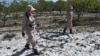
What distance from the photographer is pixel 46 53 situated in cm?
1072

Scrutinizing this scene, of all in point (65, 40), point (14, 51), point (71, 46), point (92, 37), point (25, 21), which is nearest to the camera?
point (25, 21)

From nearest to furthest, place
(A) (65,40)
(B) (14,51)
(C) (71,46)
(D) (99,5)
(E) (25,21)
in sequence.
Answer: (E) (25,21) < (B) (14,51) < (C) (71,46) < (A) (65,40) < (D) (99,5)

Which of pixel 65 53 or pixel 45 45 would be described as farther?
pixel 45 45

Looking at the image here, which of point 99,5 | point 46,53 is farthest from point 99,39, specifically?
point 99,5

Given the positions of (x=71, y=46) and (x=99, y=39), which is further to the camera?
(x=99, y=39)

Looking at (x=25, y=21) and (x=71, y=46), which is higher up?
(x=25, y=21)

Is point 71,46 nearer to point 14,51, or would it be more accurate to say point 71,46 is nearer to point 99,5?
point 14,51

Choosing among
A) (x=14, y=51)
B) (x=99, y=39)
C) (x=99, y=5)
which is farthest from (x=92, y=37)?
(x=99, y=5)

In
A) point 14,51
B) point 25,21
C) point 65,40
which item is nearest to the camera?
point 25,21

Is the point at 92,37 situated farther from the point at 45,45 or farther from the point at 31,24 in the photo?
the point at 31,24

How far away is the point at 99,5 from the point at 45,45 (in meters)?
24.7

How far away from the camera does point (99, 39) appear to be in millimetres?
13734

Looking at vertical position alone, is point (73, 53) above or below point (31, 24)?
below

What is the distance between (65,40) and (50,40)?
804mm
